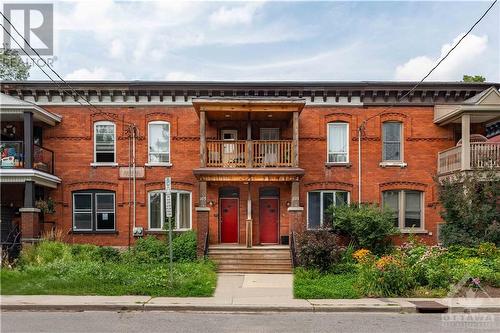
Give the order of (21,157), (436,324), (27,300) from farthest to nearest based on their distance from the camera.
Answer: (21,157), (27,300), (436,324)

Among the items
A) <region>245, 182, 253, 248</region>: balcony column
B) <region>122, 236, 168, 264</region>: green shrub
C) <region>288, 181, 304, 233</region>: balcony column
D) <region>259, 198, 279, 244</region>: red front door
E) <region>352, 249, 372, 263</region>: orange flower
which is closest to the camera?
<region>352, 249, 372, 263</region>: orange flower

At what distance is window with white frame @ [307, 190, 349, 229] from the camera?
71.5ft

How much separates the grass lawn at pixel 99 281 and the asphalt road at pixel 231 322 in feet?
6.00

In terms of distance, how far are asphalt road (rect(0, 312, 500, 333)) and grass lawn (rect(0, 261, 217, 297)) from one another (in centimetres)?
183

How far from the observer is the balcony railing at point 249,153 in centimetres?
2003

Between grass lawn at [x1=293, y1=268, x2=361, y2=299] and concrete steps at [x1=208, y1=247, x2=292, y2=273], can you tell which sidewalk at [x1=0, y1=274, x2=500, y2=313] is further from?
concrete steps at [x1=208, y1=247, x2=292, y2=273]

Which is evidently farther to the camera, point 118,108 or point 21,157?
point 118,108

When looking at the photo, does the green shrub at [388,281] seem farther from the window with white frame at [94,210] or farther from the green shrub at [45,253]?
the window with white frame at [94,210]

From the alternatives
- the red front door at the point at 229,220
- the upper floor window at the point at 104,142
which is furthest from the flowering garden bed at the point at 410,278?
the upper floor window at the point at 104,142

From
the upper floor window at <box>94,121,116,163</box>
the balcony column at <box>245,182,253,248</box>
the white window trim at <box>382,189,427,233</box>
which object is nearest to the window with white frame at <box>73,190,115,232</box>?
the upper floor window at <box>94,121,116,163</box>

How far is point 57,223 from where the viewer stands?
70.5 ft

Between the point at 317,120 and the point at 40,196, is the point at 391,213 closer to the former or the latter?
the point at 317,120

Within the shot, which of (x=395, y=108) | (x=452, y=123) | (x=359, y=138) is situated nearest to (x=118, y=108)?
(x=359, y=138)

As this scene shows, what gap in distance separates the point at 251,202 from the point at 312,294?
28.2ft
